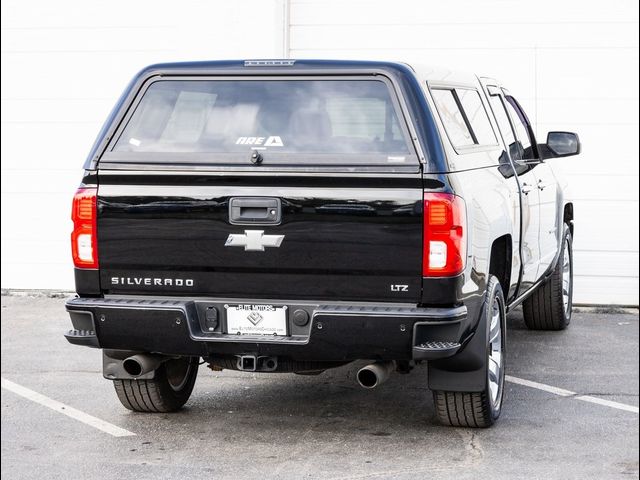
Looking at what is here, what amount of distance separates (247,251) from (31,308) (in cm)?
578

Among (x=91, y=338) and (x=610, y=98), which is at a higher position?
(x=610, y=98)

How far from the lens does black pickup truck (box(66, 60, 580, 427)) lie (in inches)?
227

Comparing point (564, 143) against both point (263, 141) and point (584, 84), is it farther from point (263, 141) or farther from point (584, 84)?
point (263, 141)

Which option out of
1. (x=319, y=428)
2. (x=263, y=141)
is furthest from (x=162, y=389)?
(x=263, y=141)

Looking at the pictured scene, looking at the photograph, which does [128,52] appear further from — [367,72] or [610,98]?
[367,72]

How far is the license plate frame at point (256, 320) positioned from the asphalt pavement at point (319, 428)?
0.62 meters

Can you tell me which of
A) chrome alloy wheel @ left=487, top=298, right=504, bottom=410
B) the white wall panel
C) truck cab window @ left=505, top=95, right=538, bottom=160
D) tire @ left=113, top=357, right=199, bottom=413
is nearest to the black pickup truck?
chrome alloy wheel @ left=487, top=298, right=504, bottom=410

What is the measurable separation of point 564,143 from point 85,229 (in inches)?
Result: 150

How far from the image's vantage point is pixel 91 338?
6102mm

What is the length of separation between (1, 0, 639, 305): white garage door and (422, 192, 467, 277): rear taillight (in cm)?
560

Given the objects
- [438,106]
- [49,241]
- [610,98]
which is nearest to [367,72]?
[438,106]

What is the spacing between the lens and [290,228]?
584 centimetres

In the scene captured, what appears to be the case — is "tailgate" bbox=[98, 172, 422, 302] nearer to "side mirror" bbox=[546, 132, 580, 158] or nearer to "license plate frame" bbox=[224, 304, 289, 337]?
"license plate frame" bbox=[224, 304, 289, 337]

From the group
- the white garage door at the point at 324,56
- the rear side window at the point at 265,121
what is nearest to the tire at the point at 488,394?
the rear side window at the point at 265,121
